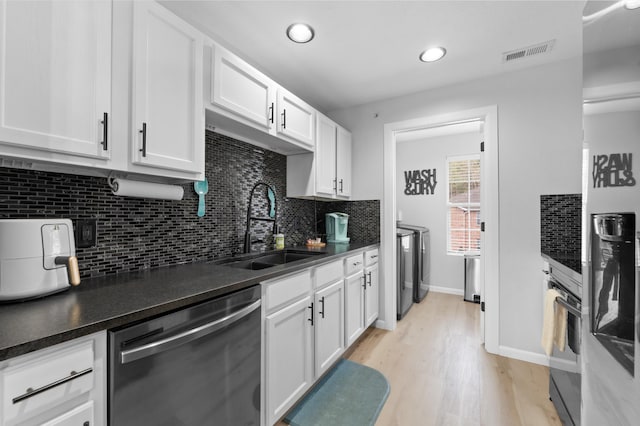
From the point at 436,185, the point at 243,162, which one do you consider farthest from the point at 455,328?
the point at 243,162

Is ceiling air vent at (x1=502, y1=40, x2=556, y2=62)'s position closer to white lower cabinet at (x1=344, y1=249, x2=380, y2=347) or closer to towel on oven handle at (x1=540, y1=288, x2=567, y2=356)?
towel on oven handle at (x1=540, y1=288, x2=567, y2=356)

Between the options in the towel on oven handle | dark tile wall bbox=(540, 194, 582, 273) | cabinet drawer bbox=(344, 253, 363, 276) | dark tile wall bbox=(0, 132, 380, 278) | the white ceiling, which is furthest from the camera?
cabinet drawer bbox=(344, 253, 363, 276)

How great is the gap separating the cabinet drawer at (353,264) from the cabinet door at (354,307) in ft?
0.15

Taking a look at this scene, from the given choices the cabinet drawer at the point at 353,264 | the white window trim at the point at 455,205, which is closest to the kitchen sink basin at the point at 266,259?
the cabinet drawer at the point at 353,264

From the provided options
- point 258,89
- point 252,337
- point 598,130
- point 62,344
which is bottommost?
point 252,337

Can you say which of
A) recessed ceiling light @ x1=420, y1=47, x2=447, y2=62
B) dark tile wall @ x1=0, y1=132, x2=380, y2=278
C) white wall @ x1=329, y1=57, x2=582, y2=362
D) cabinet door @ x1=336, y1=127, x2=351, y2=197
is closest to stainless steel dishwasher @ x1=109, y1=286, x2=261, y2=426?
dark tile wall @ x1=0, y1=132, x2=380, y2=278

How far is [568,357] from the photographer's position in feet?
4.68

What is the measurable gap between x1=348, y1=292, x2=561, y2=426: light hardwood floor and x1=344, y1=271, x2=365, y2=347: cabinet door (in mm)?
205

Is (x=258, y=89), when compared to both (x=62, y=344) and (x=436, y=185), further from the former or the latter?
(x=436, y=185)

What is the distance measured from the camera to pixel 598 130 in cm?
38

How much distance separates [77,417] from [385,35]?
7.82ft

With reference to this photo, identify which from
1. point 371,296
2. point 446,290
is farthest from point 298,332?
point 446,290

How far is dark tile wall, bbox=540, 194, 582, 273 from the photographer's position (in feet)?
6.99

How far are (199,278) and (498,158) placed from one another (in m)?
2.58
